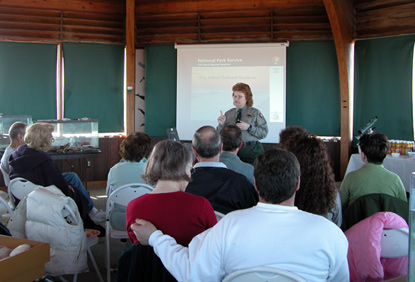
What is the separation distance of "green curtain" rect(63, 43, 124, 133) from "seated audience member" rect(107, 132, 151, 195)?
4587 millimetres

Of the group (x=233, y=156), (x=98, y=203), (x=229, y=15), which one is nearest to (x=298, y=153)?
(x=233, y=156)

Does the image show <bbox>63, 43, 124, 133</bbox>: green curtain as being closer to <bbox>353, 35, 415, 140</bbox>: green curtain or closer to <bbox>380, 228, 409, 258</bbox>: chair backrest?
<bbox>353, 35, 415, 140</bbox>: green curtain

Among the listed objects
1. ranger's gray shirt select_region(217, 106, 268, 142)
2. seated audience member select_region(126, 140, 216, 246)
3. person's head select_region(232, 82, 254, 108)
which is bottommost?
seated audience member select_region(126, 140, 216, 246)

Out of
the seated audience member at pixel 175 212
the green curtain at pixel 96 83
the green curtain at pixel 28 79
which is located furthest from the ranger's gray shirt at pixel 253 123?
the green curtain at pixel 28 79

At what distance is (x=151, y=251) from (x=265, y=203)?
49 centimetres

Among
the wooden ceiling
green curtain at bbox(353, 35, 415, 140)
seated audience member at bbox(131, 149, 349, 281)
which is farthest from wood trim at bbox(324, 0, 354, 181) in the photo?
seated audience member at bbox(131, 149, 349, 281)

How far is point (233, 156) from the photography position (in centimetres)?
312

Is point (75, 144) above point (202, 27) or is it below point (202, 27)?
below

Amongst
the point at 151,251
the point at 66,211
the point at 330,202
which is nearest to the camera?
the point at 151,251

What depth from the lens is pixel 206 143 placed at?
264 centimetres

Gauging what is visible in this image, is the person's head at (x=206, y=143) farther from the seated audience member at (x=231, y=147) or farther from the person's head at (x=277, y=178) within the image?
the person's head at (x=277, y=178)

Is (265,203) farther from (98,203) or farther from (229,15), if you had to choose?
(229,15)

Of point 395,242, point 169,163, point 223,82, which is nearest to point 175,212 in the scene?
point 169,163

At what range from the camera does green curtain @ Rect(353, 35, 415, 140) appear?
6.53 m
